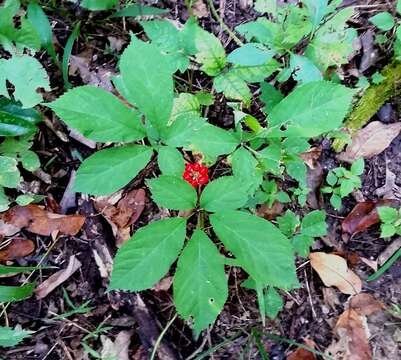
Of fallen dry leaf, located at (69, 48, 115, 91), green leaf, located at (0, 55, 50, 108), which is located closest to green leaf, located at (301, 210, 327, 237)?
fallen dry leaf, located at (69, 48, 115, 91)

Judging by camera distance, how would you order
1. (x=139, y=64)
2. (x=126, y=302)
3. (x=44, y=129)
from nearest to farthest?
(x=139, y=64) < (x=126, y=302) < (x=44, y=129)

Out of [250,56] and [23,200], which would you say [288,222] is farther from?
[23,200]

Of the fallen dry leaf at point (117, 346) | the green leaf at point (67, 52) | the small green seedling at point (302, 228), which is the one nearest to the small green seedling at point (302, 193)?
the small green seedling at point (302, 228)

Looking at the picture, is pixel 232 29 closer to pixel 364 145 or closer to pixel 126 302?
pixel 364 145

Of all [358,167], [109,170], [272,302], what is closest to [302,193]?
[358,167]

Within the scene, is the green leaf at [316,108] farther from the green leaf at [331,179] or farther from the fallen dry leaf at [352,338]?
the fallen dry leaf at [352,338]

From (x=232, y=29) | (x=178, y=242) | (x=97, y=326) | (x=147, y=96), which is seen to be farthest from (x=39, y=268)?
(x=232, y=29)

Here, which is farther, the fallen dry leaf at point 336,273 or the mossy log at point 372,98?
the mossy log at point 372,98
